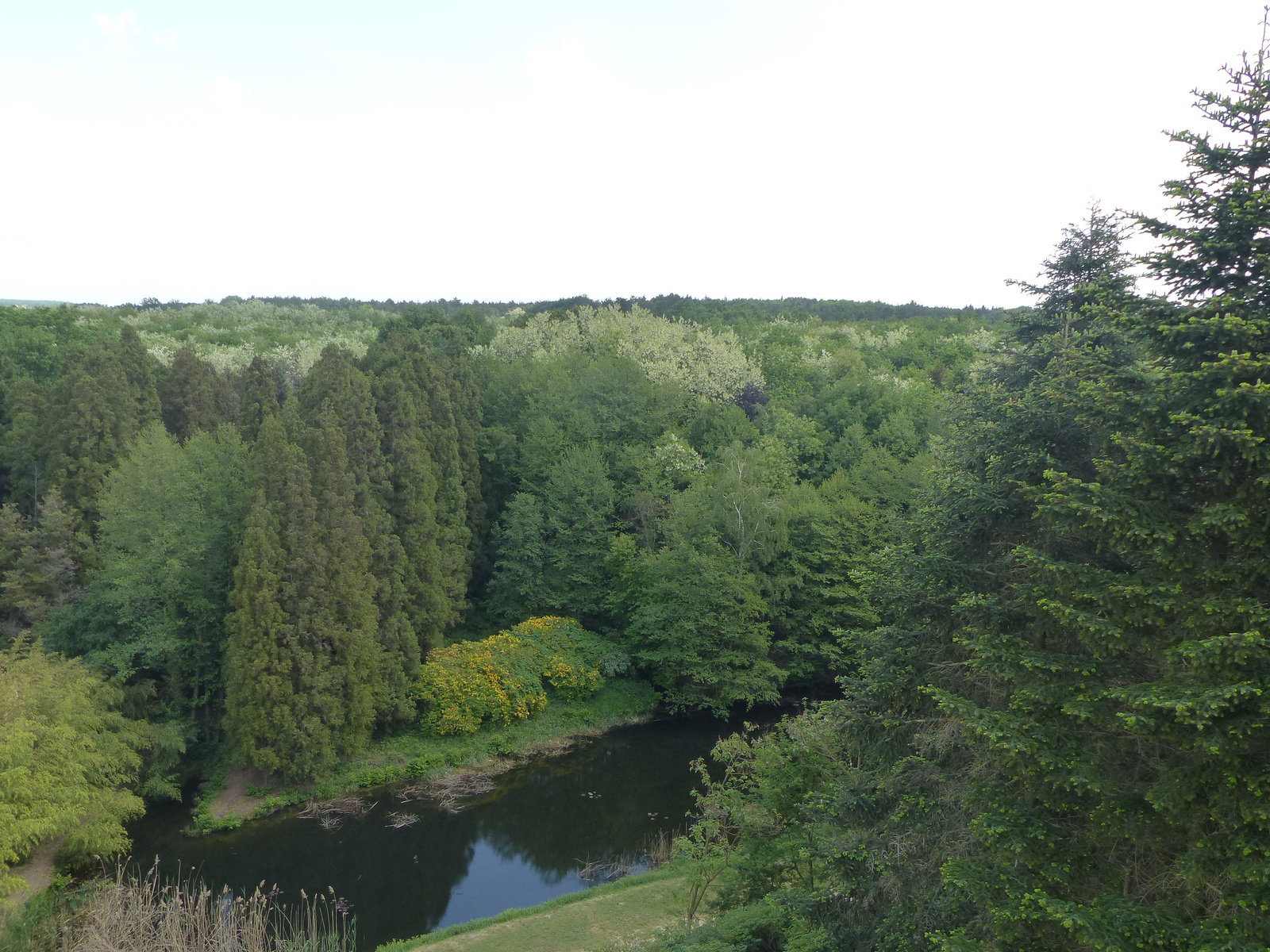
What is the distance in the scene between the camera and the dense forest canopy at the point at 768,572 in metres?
6.79

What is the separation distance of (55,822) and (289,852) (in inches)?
225

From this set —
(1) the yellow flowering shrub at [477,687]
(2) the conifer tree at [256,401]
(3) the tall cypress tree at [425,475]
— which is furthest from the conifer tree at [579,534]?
(2) the conifer tree at [256,401]

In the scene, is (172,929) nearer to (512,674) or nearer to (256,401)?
(512,674)

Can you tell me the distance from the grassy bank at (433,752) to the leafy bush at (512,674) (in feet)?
1.69

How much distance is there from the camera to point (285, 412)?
26672 millimetres

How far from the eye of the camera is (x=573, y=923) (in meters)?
15.7

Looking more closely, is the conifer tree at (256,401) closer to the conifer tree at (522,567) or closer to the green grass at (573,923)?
the conifer tree at (522,567)

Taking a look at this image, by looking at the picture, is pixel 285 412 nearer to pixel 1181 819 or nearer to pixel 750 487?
pixel 750 487

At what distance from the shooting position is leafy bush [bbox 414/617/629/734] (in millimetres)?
26375

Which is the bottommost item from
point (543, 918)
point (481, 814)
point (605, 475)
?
point (481, 814)

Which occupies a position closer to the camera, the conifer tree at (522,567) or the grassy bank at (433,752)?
the grassy bank at (433,752)

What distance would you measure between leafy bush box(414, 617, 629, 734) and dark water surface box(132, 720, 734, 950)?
7.86 feet

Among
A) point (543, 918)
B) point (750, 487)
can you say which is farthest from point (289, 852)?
point (750, 487)

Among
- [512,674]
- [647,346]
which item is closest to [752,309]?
[647,346]
